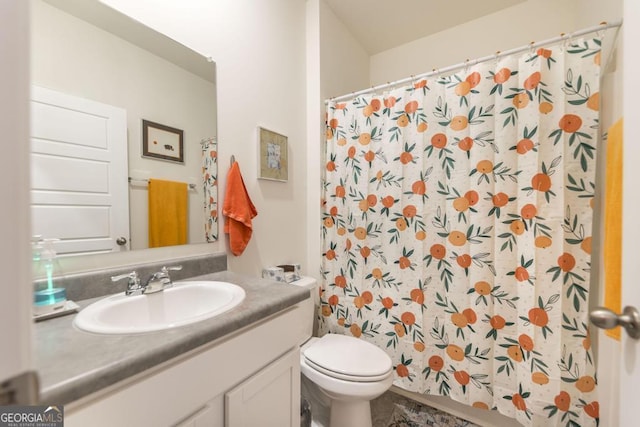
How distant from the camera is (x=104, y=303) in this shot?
763mm

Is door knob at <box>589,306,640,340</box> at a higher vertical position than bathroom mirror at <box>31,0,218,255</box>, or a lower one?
lower

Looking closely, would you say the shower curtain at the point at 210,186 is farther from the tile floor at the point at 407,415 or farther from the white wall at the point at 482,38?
the white wall at the point at 482,38

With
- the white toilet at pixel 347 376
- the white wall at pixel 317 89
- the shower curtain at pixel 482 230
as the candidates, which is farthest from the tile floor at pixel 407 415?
the white wall at pixel 317 89

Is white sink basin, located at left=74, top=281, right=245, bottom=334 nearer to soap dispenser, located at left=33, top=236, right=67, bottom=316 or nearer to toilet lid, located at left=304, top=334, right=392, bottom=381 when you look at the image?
soap dispenser, located at left=33, top=236, right=67, bottom=316

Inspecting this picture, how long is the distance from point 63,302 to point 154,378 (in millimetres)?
425

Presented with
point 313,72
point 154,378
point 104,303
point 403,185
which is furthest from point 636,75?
point 313,72

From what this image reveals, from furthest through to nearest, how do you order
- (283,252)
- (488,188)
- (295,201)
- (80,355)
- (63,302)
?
(295,201)
(283,252)
(488,188)
(63,302)
(80,355)

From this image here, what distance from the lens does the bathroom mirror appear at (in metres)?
0.77

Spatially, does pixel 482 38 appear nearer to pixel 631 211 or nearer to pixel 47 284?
pixel 631 211

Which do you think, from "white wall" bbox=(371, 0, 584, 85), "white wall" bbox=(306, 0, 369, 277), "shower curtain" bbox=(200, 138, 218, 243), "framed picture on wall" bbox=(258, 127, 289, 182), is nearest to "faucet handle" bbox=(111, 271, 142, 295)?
"shower curtain" bbox=(200, 138, 218, 243)

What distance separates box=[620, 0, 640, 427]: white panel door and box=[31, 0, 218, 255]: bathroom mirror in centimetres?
133

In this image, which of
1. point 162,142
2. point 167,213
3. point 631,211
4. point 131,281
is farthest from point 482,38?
point 131,281

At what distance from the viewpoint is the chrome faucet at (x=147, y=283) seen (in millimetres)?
872

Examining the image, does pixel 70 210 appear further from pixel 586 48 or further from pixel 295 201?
pixel 586 48
